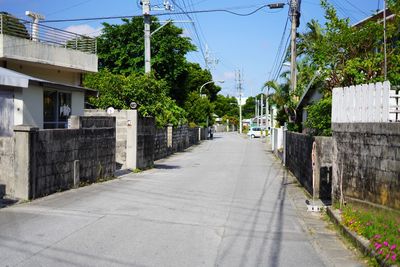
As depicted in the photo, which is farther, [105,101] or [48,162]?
[105,101]

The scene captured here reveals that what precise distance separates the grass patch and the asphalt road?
2.76 ft

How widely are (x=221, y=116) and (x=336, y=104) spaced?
111465 mm

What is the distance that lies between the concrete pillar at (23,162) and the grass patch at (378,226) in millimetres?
6922

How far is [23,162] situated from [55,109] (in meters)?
8.22

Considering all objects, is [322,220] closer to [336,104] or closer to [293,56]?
[336,104]

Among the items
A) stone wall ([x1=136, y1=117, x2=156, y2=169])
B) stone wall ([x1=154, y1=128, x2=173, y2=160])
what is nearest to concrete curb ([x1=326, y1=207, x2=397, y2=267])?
stone wall ([x1=136, y1=117, x2=156, y2=169])

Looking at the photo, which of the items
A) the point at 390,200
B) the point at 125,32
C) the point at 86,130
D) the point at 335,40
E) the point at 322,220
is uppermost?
the point at 125,32

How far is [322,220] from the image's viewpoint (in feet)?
34.3

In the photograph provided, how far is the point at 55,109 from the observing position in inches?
749

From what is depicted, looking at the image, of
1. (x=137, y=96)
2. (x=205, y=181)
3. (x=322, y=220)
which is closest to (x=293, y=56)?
(x=137, y=96)

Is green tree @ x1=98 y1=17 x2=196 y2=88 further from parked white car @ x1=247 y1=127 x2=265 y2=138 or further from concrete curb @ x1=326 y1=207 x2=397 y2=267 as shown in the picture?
parked white car @ x1=247 y1=127 x2=265 y2=138

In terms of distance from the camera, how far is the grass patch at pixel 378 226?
20.9ft

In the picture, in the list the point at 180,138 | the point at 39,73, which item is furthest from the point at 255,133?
the point at 39,73

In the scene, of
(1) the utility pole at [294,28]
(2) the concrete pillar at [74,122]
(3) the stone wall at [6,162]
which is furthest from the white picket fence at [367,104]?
(1) the utility pole at [294,28]
